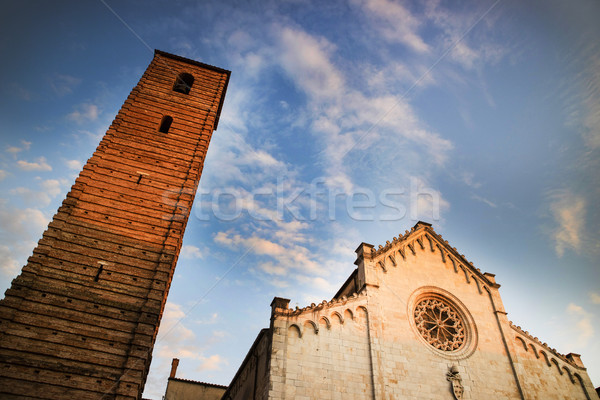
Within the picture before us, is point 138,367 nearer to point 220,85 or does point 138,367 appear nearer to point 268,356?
point 268,356

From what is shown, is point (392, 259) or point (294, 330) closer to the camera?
point (294, 330)

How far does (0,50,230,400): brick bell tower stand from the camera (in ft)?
39.0

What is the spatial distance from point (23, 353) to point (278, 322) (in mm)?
8130

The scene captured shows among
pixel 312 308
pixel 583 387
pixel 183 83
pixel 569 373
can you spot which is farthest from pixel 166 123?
pixel 583 387

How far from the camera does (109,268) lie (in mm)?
14336

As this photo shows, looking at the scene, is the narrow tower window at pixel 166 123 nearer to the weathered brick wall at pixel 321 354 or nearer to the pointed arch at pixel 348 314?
the weathered brick wall at pixel 321 354

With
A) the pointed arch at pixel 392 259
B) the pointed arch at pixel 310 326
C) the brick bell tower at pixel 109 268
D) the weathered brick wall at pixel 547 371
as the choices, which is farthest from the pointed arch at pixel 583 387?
the brick bell tower at pixel 109 268

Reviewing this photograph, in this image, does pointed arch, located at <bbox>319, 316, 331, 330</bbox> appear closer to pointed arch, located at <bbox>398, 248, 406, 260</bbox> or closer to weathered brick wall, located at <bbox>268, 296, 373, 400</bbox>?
weathered brick wall, located at <bbox>268, 296, 373, 400</bbox>

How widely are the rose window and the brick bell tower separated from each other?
1130 centimetres

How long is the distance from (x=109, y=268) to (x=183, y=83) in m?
13.7

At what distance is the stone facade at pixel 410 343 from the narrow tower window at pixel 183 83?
48.2ft

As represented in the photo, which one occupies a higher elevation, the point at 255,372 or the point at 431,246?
the point at 431,246

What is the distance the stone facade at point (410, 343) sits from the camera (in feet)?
45.8

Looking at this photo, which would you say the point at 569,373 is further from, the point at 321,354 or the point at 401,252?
the point at 321,354
